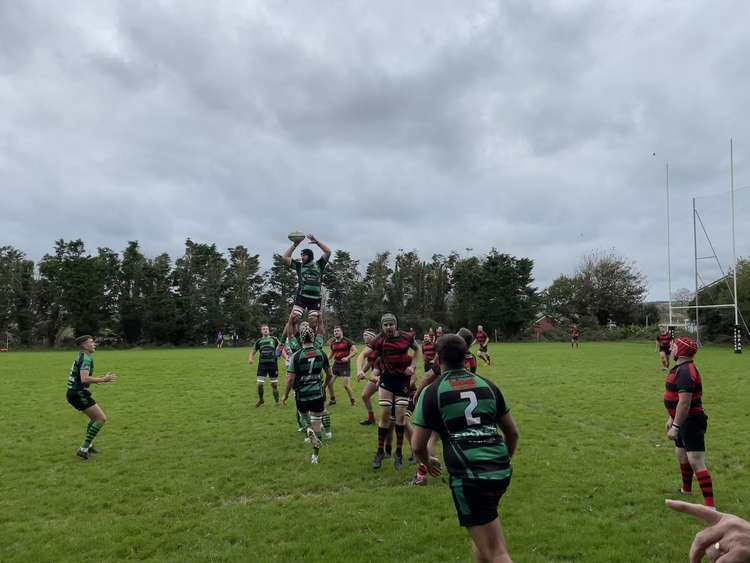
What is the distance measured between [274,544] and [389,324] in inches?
158

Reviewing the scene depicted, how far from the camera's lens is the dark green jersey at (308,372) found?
31.3 ft

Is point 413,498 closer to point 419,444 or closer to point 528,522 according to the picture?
point 528,522

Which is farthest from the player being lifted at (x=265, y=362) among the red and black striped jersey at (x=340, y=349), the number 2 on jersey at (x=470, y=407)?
the number 2 on jersey at (x=470, y=407)

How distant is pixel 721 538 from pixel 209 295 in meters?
73.5

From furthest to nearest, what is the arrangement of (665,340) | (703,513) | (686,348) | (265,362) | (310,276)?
(665,340) < (265,362) < (310,276) < (686,348) < (703,513)

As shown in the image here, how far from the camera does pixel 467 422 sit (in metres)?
4.02

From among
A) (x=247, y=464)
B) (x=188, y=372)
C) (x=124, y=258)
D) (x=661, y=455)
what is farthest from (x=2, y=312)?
(x=661, y=455)

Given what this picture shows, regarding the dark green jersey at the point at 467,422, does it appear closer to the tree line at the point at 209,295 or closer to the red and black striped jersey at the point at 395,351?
the red and black striped jersey at the point at 395,351

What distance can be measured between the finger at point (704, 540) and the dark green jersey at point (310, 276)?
296 inches

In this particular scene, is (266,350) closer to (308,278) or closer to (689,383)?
(308,278)

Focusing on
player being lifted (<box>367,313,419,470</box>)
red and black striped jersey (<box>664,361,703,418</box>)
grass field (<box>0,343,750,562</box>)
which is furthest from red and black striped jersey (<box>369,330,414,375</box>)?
red and black striped jersey (<box>664,361,703,418</box>)

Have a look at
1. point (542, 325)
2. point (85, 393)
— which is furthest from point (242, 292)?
point (85, 393)

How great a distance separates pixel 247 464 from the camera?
9211 millimetres

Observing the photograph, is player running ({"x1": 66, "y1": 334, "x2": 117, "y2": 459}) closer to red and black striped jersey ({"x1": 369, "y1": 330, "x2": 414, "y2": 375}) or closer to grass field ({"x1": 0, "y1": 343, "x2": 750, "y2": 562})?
grass field ({"x1": 0, "y1": 343, "x2": 750, "y2": 562})
